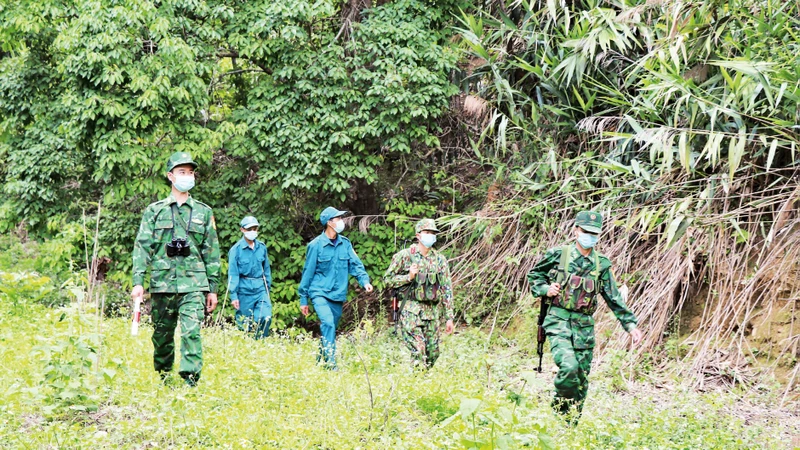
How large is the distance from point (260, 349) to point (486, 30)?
6.87 m

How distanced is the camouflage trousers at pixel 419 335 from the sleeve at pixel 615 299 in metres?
2.04

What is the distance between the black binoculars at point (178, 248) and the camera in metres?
6.29

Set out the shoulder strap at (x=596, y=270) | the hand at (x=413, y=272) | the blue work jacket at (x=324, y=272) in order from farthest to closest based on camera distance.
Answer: the blue work jacket at (x=324, y=272) → the hand at (x=413, y=272) → the shoulder strap at (x=596, y=270)

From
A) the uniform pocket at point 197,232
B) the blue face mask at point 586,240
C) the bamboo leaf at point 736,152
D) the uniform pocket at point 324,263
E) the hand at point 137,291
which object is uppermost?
the bamboo leaf at point 736,152

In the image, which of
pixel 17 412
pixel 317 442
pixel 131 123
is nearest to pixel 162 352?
pixel 17 412

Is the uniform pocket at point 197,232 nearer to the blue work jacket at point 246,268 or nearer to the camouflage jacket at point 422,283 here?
the camouflage jacket at point 422,283

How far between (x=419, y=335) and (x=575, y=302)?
6.74 ft

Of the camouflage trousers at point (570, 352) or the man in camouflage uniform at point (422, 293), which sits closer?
the camouflage trousers at point (570, 352)

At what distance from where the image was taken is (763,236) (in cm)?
896

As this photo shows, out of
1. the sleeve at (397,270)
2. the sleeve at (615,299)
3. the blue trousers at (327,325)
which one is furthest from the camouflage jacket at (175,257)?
the sleeve at (615,299)

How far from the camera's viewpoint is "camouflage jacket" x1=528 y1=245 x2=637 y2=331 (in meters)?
6.59

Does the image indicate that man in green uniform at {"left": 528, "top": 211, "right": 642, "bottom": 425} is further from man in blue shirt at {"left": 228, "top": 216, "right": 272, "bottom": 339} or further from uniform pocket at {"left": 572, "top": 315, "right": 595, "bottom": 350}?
man in blue shirt at {"left": 228, "top": 216, "right": 272, "bottom": 339}

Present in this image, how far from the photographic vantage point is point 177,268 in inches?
249

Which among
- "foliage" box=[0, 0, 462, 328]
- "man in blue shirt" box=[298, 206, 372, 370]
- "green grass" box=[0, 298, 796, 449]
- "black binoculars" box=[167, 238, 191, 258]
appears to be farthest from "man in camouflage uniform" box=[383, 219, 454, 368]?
"foliage" box=[0, 0, 462, 328]
